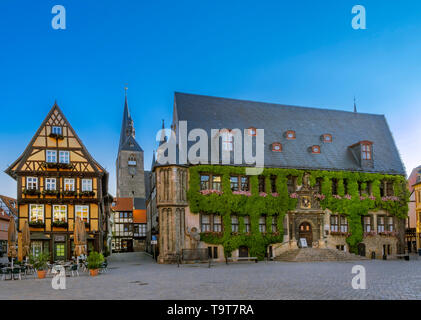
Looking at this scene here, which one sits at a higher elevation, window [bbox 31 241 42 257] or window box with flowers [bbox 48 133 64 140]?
window box with flowers [bbox 48 133 64 140]

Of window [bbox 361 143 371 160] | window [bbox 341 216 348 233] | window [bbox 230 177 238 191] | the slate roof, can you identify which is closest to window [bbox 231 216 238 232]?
window [bbox 230 177 238 191]

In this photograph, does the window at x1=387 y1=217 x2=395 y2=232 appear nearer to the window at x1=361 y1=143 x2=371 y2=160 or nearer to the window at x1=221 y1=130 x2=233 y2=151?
the window at x1=361 y1=143 x2=371 y2=160

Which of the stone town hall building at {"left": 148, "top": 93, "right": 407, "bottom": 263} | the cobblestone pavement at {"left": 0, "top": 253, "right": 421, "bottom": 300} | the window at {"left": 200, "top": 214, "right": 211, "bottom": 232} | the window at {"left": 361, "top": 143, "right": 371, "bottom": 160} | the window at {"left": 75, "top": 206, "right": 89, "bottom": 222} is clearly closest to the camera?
the cobblestone pavement at {"left": 0, "top": 253, "right": 421, "bottom": 300}

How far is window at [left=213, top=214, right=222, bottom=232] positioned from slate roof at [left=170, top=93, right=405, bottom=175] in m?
6.17

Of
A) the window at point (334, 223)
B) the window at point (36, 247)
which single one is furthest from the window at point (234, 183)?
the window at point (36, 247)

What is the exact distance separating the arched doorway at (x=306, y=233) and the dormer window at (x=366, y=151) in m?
8.88

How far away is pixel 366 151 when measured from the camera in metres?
40.7

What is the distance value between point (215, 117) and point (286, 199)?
9570 millimetres

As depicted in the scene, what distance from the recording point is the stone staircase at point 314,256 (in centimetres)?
3319

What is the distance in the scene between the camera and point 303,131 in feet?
136

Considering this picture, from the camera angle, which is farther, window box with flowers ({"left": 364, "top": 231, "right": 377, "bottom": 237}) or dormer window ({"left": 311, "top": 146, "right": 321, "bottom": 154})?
dormer window ({"left": 311, "top": 146, "right": 321, "bottom": 154})

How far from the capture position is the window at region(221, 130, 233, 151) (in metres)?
36.6
